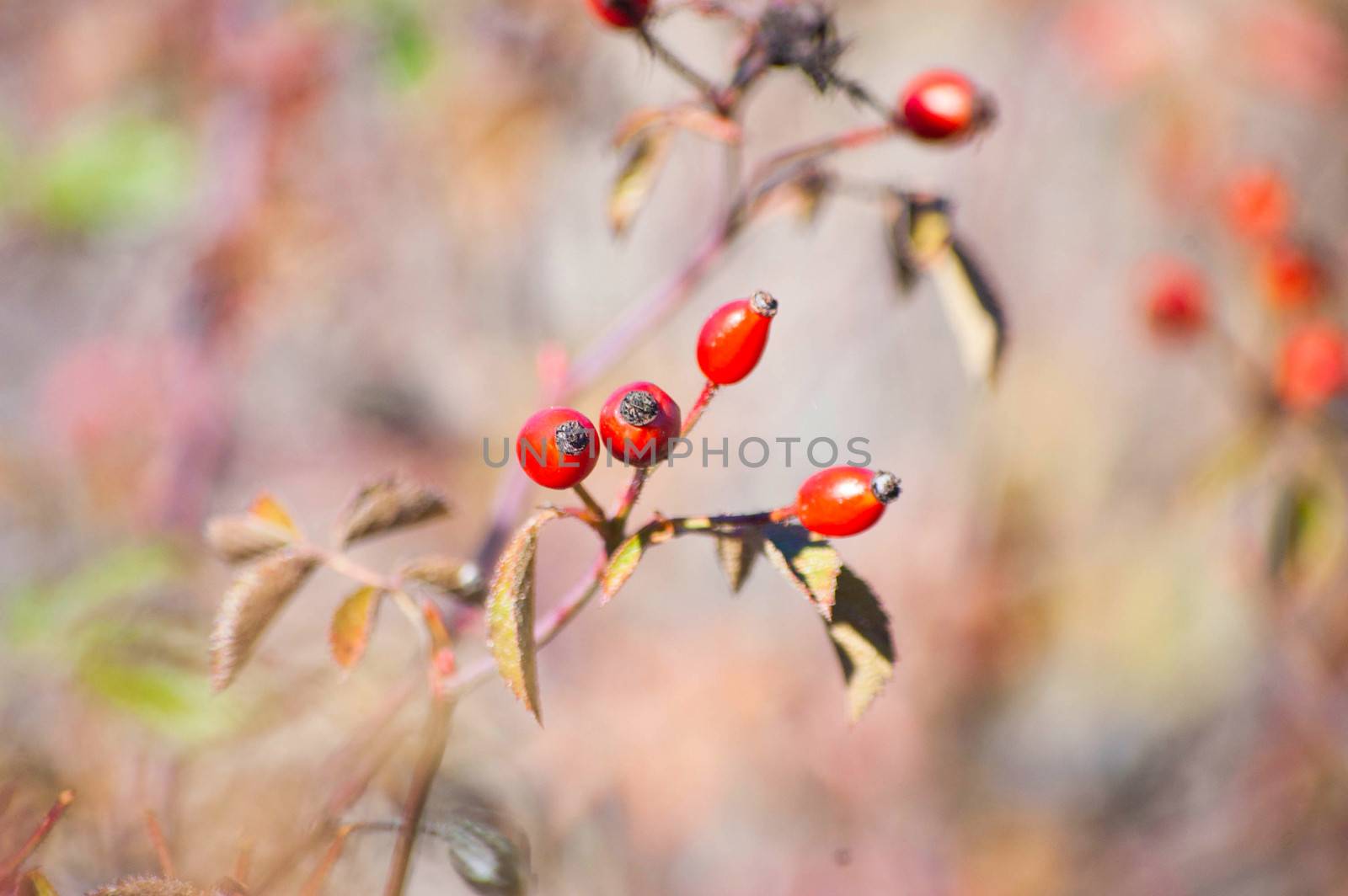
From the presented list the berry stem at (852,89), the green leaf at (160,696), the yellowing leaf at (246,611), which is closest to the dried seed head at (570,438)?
the yellowing leaf at (246,611)

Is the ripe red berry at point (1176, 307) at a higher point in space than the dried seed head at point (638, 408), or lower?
higher

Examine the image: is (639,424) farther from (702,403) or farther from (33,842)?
(33,842)

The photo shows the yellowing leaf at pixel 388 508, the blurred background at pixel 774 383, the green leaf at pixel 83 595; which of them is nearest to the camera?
the yellowing leaf at pixel 388 508

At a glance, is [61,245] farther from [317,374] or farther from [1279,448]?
[1279,448]

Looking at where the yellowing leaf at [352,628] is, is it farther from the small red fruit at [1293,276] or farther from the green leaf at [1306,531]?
the small red fruit at [1293,276]

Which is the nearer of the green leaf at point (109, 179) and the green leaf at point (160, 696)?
the green leaf at point (160, 696)

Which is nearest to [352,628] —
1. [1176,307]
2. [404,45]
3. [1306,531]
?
[404,45]

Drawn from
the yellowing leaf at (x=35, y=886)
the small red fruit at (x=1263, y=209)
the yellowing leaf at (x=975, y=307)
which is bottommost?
the yellowing leaf at (x=35, y=886)

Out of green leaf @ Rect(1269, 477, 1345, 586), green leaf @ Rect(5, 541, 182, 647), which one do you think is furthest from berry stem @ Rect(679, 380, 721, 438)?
green leaf @ Rect(1269, 477, 1345, 586)
